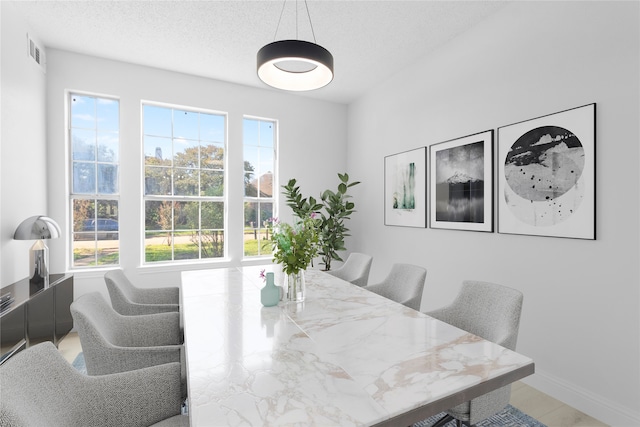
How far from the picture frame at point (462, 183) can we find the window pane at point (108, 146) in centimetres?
394

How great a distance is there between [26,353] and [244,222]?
3626 mm

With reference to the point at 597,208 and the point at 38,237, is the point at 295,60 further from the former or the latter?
the point at 38,237

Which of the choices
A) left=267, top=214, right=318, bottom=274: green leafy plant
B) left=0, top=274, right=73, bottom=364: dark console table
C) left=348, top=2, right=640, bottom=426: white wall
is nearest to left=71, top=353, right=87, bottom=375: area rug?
left=0, top=274, right=73, bottom=364: dark console table

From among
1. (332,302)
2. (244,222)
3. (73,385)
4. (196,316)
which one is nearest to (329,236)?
(244,222)

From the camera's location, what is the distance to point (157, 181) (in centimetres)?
427

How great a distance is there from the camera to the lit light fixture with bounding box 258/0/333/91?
6.16 feet

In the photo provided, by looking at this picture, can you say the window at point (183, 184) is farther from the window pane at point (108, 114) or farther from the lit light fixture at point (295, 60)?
the lit light fixture at point (295, 60)

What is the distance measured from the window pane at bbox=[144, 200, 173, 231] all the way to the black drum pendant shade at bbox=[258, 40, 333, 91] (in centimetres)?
275

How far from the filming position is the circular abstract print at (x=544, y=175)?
7.78 ft

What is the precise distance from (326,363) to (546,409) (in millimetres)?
2186

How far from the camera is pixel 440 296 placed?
3531 mm

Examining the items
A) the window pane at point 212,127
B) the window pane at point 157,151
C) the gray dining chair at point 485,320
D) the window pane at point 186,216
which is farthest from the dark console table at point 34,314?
the gray dining chair at point 485,320

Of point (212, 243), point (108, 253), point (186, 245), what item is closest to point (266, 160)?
point (212, 243)

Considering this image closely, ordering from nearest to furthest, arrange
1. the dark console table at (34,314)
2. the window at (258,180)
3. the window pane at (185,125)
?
the dark console table at (34,314) < the window pane at (185,125) < the window at (258,180)
